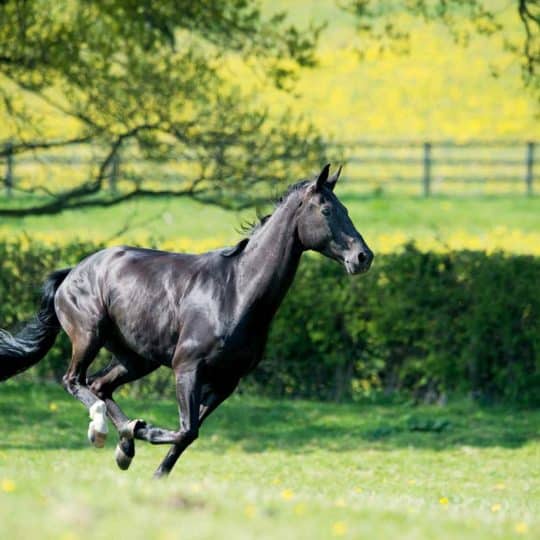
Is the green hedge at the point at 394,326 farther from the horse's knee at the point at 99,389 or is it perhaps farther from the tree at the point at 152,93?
the horse's knee at the point at 99,389

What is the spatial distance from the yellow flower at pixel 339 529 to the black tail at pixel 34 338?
4969 mm

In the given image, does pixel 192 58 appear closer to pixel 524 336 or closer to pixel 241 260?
pixel 524 336

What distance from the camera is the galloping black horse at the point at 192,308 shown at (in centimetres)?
867

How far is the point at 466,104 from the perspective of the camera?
43.9m

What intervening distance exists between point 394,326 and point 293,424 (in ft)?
5.79

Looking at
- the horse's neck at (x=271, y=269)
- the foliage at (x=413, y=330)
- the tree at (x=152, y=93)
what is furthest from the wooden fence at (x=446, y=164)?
the horse's neck at (x=271, y=269)

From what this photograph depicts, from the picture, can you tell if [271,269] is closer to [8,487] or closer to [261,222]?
[261,222]

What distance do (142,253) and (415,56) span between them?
1545 inches

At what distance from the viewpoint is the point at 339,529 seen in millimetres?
5344

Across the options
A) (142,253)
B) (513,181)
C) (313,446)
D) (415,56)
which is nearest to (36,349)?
(142,253)

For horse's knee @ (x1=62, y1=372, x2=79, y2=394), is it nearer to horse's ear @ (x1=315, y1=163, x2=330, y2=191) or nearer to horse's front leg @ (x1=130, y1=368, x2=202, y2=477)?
horse's front leg @ (x1=130, y1=368, x2=202, y2=477)

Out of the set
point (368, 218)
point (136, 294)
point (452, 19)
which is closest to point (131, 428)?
point (136, 294)

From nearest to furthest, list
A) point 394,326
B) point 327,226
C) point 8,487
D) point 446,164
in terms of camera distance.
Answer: point 8,487 → point 327,226 → point 394,326 → point 446,164

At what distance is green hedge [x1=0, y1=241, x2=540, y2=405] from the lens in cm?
1416
